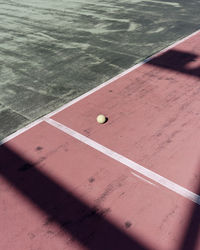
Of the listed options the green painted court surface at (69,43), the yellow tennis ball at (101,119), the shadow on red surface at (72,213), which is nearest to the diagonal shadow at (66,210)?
the shadow on red surface at (72,213)

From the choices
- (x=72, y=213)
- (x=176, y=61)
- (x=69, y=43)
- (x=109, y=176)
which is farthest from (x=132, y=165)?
(x=69, y=43)

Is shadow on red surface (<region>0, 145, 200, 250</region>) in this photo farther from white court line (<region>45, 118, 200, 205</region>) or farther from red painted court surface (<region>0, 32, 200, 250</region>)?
white court line (<region>45, 118, 200, 205</region>)

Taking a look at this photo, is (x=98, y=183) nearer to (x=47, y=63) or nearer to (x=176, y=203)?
(x=176, y=203)

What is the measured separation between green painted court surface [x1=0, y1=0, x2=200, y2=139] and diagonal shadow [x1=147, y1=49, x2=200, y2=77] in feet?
1.62

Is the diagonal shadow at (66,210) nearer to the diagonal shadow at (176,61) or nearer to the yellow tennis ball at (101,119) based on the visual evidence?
the yellow tennis ball at (101,119)

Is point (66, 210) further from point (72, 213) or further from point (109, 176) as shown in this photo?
point (109, 176)

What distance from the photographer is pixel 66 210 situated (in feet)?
14.4

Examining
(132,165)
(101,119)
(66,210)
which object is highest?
(101,119)

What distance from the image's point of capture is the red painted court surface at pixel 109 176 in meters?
4.05

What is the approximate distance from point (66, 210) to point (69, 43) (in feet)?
23.6

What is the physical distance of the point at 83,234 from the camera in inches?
159

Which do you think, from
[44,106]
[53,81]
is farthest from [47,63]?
[44,106]

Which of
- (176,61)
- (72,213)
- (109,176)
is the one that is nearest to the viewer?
(72,213)

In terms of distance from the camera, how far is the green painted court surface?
7.32 m
